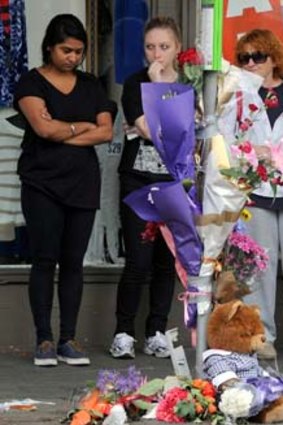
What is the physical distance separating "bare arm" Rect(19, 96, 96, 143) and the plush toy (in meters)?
1.85

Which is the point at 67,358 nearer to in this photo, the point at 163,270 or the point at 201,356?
the point at 163,270

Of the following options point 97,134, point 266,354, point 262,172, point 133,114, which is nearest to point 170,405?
point 266,354

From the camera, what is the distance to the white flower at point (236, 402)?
5590mm

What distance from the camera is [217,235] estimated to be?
5.78 meters

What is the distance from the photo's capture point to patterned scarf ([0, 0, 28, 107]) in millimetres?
8070

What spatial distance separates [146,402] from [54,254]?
173cm

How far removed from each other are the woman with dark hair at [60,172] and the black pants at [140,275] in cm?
34

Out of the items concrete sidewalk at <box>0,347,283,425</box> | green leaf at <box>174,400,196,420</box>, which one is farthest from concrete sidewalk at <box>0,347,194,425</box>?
green leaf at <box>174,400,196,420</box>

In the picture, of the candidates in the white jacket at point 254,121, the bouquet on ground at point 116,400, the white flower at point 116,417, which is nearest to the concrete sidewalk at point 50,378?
the bouquet on ground at point 116,400

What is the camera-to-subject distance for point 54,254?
7297 millimetres

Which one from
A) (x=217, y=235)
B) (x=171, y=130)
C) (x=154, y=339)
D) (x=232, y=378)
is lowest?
(x=154, y=339)

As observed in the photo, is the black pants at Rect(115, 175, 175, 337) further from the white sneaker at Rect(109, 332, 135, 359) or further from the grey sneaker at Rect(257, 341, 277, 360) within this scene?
the grey sneaker at Rect(257, 341, 277, 360)

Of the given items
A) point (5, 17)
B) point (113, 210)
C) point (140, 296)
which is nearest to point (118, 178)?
point (113, 210)

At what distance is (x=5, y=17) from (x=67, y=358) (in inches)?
92.6
